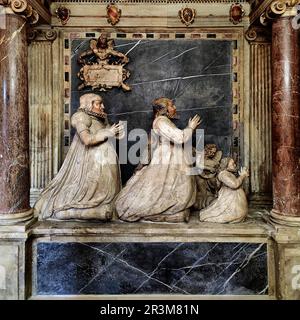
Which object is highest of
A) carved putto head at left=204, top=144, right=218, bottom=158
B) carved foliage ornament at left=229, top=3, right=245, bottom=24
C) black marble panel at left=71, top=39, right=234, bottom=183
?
carved foliage ornament at left=229, top=3, right=245, bottom=24

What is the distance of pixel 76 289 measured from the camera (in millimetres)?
3883

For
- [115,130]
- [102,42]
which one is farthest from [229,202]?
[102,42]

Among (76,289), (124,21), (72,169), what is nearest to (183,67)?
(124,21)

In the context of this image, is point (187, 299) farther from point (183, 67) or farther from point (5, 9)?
point (5, 9)

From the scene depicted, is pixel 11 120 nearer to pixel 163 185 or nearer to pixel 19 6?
pixel 19 6

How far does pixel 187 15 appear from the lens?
4930 millimetres

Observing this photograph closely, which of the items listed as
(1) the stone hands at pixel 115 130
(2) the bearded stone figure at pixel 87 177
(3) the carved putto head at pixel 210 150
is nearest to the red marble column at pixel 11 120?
(2) the bearded stone figure at pixel 87 177

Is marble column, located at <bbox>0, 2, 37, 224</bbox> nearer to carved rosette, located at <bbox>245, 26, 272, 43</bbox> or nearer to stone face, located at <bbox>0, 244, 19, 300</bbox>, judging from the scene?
stone face, located at <bbox>0, 244, 19, 300</bbox>

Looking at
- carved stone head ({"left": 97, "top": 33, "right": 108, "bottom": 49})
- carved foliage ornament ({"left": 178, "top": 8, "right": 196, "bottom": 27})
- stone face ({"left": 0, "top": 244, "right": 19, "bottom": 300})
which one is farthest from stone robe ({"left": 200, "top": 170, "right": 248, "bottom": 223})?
carved stone head ({"left": 97, "top": 33, "right": 108, "bottom": 49})

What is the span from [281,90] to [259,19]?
1.23 meters

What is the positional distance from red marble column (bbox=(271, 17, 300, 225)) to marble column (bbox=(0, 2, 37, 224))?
3.20m

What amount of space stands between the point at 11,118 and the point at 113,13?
2.37 meters

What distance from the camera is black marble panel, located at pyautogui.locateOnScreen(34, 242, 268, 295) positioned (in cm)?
387

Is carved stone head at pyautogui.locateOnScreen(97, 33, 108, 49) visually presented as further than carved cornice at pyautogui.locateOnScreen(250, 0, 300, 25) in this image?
Yes
